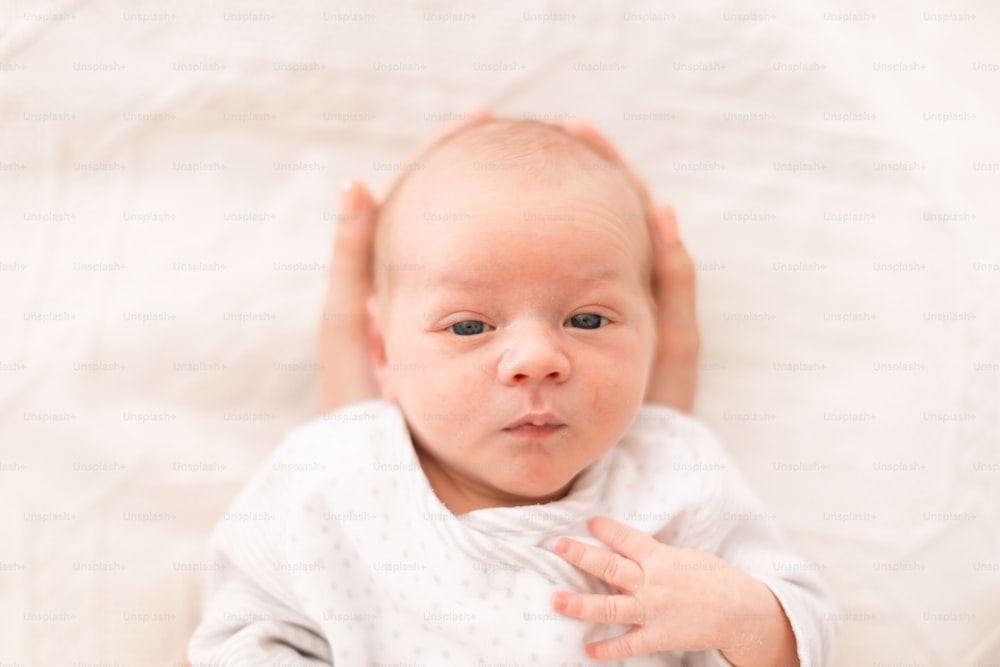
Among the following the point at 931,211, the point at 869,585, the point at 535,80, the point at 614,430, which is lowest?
the point at 869,585

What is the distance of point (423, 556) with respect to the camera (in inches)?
74.7

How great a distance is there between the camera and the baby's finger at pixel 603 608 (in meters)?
1.81

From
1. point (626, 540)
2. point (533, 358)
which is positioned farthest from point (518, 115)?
point (626, 540)

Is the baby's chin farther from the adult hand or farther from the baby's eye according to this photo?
the adult hand

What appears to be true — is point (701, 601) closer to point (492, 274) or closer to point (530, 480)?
point (530, 480)

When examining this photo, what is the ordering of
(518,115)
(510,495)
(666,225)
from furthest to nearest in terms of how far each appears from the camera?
1. (518,115)
2. (666,225)
3. (510,495)

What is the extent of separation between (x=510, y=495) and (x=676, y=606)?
40 cm

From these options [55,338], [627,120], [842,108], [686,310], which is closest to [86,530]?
[55,338]

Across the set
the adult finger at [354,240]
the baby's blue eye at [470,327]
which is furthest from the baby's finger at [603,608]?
the adult finger at [354,240]

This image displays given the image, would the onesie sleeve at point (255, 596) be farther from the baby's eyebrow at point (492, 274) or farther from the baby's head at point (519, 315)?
the baby's eyebrow at point (492, 274)

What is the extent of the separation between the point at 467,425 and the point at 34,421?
1.12 metres

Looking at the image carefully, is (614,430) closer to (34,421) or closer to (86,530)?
(86,530)

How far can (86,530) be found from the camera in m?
2.16

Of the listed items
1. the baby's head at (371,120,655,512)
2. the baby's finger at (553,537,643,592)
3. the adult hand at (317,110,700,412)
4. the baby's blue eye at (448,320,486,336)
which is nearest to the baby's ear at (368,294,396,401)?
the adult hand at (317,110,700,412)
